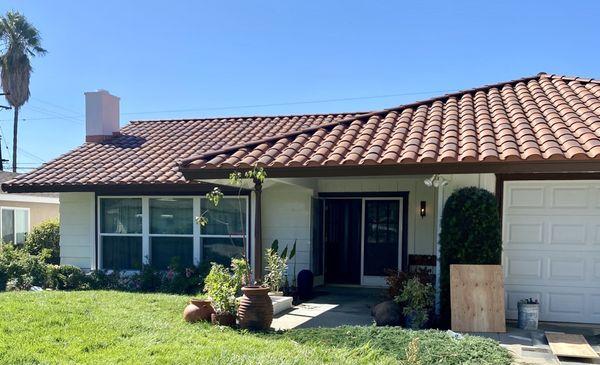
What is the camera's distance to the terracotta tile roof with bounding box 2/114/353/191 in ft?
38.0

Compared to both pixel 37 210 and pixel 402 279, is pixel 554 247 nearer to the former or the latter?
pixel 402 279

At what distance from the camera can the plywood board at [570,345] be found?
600 cm

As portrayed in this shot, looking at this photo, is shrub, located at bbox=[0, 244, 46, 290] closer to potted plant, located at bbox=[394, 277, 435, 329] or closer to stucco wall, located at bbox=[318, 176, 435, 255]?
stucco wall, located at bbox=[318, 176, 435, 255]

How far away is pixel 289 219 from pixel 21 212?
13716 millimetres

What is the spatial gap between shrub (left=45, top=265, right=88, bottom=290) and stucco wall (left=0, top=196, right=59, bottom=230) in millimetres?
9128

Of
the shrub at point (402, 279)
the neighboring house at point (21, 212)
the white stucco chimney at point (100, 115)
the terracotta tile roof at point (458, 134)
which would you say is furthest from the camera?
A: the neighboring house at point (21, 212)

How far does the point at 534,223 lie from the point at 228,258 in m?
6.54

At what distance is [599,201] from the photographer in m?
7.73

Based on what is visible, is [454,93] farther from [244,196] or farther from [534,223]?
[244,196]

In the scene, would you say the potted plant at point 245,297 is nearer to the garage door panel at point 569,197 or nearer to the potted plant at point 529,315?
the potted plant at point 529,315

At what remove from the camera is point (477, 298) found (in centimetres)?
720

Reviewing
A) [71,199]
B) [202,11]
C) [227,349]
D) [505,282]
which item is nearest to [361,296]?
[505,282]

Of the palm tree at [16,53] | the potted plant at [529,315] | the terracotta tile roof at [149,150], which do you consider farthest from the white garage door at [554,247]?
the palm tree at [16,53]

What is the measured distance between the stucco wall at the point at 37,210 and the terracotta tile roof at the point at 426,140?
7.96 m
